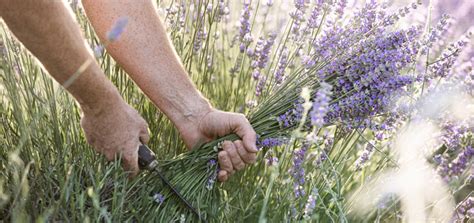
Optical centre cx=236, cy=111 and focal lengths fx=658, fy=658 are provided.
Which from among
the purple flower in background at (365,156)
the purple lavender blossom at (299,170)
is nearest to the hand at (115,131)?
the purple lavender blossom at (299,170)

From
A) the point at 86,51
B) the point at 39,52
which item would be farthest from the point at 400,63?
the point at 39,52

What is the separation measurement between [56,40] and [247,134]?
2.28 feet

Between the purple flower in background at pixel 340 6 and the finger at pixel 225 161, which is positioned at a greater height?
the purple flower in background at pixel 340 6

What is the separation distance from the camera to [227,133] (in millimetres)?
2242

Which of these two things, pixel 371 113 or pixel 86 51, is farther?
pixel 371 113

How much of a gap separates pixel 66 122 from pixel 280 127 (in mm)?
691

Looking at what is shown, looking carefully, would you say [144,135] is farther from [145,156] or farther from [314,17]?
[314,17]

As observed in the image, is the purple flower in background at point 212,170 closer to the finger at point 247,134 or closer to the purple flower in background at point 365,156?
the finger at point 247,134

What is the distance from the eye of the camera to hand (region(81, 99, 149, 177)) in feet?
6.58

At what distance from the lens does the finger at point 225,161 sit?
7.11ft

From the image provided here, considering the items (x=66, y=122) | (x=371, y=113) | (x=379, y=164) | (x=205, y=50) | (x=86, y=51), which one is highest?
(x=86, y=51)

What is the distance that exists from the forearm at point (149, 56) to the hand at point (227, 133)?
2.0 inches

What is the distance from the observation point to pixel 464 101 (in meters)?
1.94

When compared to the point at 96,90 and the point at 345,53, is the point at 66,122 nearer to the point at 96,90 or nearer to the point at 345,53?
the point at 96,90
